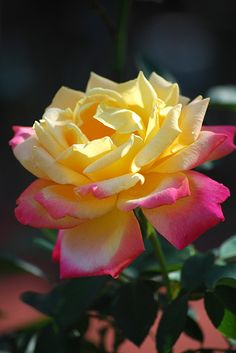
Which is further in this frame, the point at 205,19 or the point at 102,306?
the point at 205,19

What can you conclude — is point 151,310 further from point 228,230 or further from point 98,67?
point 98,67

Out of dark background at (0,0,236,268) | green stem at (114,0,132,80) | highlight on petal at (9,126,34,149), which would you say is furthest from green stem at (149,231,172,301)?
dark background at (0,0,236,268)

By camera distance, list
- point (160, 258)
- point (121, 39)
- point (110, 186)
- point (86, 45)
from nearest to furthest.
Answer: point (110, 186)
point (160, 258)
point (121, 39)
point (86, 45)

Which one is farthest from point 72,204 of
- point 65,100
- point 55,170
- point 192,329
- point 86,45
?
point 86,45

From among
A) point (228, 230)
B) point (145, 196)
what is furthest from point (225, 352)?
point (228, 230)

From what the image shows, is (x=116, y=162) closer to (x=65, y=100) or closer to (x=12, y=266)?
(x=65, y=100)

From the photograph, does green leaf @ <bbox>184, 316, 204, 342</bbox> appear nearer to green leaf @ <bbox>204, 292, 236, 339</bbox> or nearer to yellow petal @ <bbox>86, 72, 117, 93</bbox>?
green leaf @ <bbox>204, 292, 236, 339</bbox>
